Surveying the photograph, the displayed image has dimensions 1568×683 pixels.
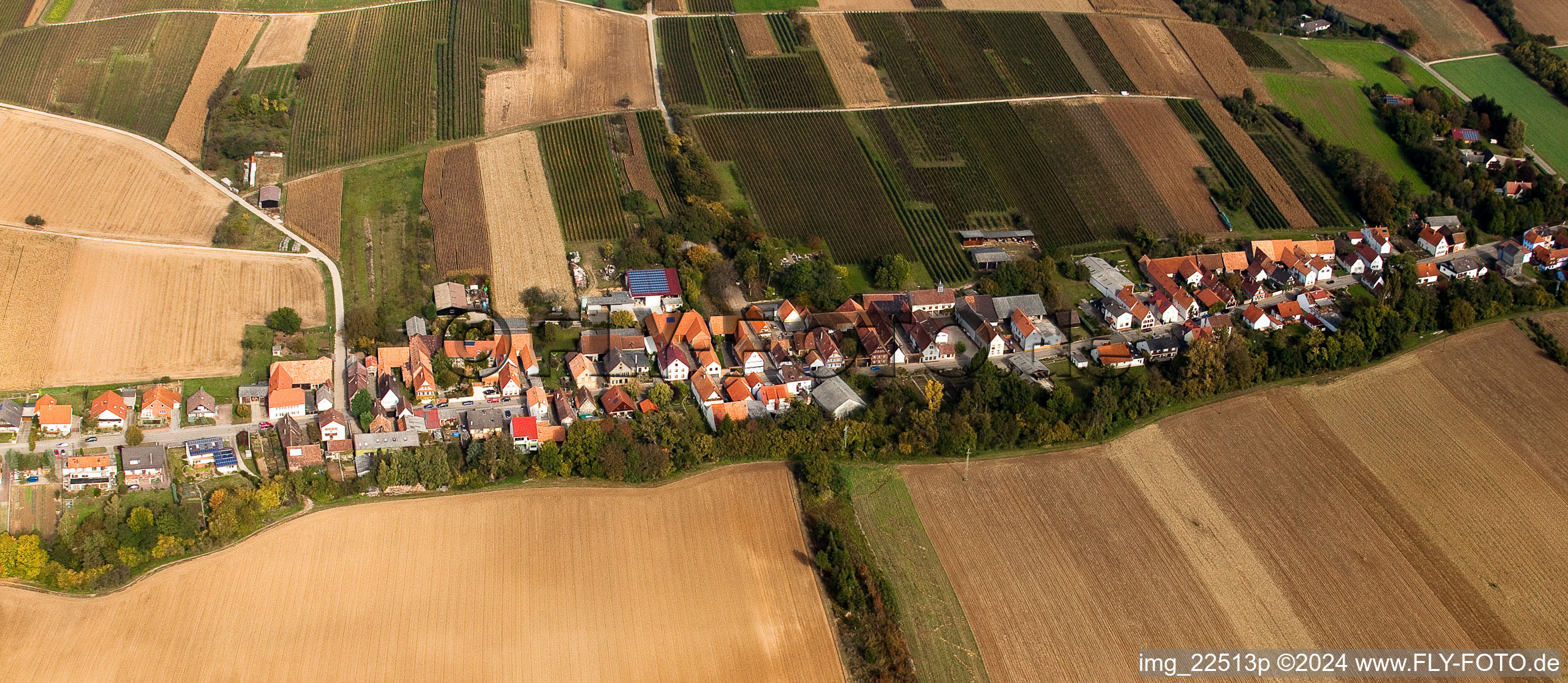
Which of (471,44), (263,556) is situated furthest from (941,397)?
(471,44)

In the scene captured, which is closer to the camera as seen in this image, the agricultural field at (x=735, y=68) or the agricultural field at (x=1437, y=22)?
the agricultural field at (x=735, y=68)

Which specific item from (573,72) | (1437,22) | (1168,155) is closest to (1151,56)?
(1168,155)

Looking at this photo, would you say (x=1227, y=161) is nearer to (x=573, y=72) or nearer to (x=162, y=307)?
(x=573, y=72)

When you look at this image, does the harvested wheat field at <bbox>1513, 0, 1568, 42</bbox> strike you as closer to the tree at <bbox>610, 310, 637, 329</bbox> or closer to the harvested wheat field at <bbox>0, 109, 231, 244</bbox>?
the tree at <bbox>610, 310, 637, 329</bbox>

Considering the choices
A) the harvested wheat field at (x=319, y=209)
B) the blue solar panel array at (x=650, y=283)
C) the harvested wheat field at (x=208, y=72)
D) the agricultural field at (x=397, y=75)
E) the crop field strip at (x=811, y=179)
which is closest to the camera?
the blue solar panel array at (x=650, y=283)

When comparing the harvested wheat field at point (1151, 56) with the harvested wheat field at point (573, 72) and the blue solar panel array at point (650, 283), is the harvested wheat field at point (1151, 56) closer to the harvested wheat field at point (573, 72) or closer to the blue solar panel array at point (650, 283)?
the harvested wheat field at point (573, 72)

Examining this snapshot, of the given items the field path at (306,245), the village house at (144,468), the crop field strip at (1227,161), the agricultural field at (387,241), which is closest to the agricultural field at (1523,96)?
the crop field strip at (1227,161)
